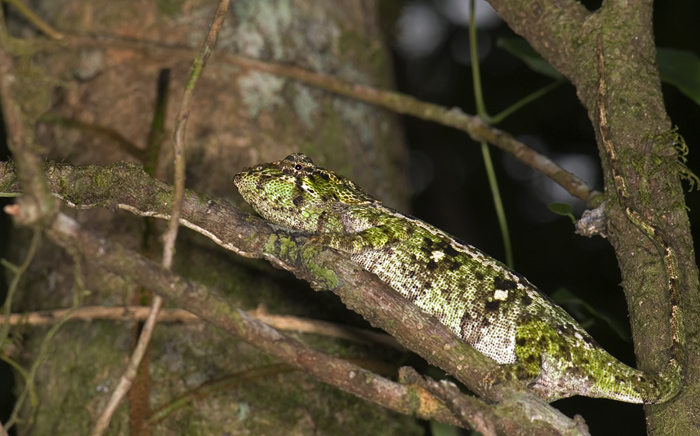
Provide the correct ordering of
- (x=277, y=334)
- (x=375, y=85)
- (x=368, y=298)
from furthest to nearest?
(x=375, y=85)
(x=368, y=298)
(x=277, y=334)

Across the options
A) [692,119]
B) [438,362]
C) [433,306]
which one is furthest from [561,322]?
[692,119]

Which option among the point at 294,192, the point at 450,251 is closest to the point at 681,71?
the point at 450,251

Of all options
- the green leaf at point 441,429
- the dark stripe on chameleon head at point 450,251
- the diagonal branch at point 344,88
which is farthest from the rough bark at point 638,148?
the green leaf at point 441,429

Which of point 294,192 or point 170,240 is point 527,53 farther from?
point 170,240

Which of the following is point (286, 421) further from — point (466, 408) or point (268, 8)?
point (268, 8)

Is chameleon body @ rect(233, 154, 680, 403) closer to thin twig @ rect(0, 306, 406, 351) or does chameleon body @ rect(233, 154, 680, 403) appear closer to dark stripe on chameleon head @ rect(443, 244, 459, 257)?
dark stripe on chameleon head @ rect(443, 244, 459, 257)

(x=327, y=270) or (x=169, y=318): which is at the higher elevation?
(x=169, y=318)
